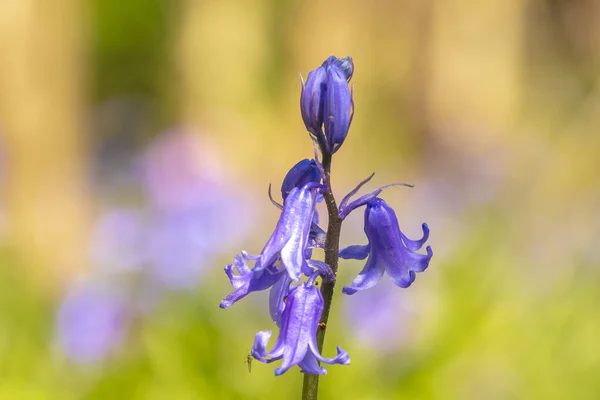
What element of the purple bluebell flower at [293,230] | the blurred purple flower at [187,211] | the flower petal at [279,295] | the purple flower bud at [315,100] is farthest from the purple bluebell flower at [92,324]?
the purple flower bud at [315,100]

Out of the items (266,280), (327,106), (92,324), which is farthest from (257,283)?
(92,324)

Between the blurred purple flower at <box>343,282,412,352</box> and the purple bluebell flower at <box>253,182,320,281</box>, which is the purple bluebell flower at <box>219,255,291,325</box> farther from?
the blurred purple flower at <box>343,282,412,352</box>

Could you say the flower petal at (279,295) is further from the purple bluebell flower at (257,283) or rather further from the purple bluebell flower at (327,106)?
the purple bluebell flower at (327,106)

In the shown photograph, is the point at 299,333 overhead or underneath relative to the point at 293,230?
underneath

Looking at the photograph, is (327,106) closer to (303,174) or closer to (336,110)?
(336,110)

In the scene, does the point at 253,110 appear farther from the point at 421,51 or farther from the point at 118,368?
the point at 118,368

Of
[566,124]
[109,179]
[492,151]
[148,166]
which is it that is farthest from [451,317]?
[109,179]
